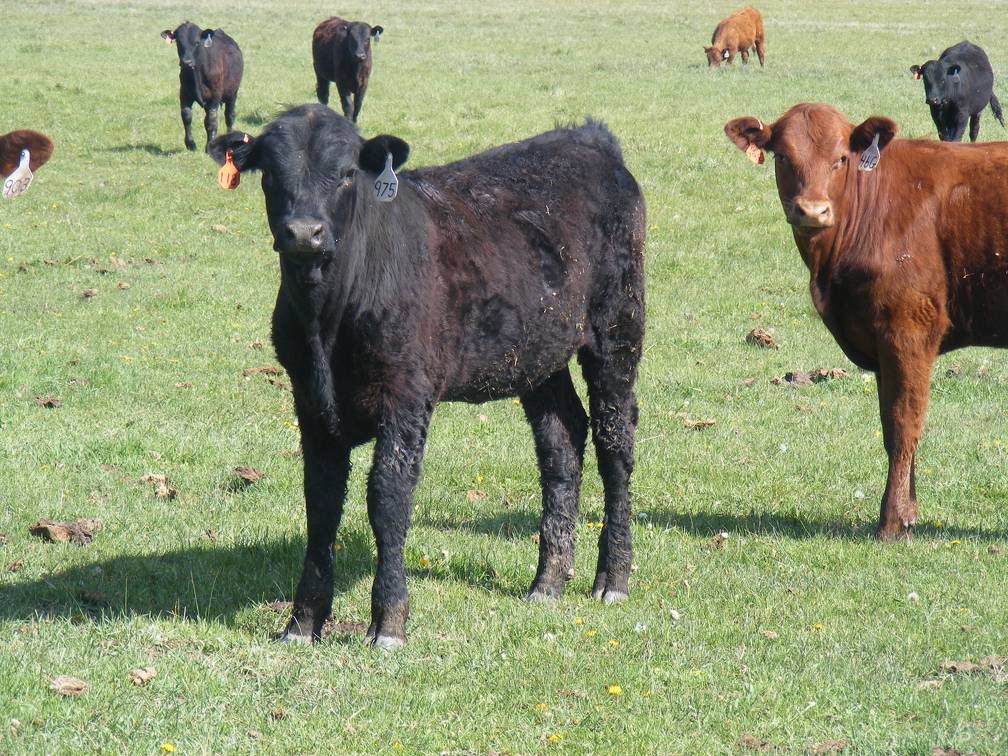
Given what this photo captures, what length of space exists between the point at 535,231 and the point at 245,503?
101 inches

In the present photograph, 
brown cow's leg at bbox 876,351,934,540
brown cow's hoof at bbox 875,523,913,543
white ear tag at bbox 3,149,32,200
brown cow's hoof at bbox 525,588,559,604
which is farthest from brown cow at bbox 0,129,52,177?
brown cow's hoof at bbox 875,523,913,543

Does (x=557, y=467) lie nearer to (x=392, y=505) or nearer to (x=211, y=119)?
(x=392, y=505)

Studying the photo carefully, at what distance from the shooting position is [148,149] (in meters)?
20.7

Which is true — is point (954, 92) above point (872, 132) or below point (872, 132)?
below

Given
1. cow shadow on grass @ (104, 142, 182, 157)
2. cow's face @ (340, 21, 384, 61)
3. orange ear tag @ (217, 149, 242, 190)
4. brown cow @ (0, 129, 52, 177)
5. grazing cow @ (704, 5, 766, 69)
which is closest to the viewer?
orange ear tag @ (217, 149, 242, 190)

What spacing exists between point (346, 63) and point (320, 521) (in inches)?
770

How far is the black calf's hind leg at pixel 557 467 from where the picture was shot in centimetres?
690

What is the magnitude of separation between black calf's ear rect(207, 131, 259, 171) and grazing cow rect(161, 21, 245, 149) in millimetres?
15517

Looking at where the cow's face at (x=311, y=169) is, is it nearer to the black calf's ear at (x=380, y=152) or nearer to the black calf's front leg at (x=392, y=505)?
the black calf's ear at (x=380, y=152)

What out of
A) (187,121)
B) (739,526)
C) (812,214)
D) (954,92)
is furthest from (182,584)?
(954,92)

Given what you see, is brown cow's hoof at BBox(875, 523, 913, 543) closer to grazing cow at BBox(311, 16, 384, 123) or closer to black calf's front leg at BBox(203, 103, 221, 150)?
black calf's front leg at BBox(203, 103, 221, 150)

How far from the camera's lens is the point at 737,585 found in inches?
265

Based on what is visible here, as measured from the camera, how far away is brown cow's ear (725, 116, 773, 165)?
8180 millimetres

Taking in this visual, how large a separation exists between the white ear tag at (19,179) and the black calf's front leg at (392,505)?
1.95 metres
